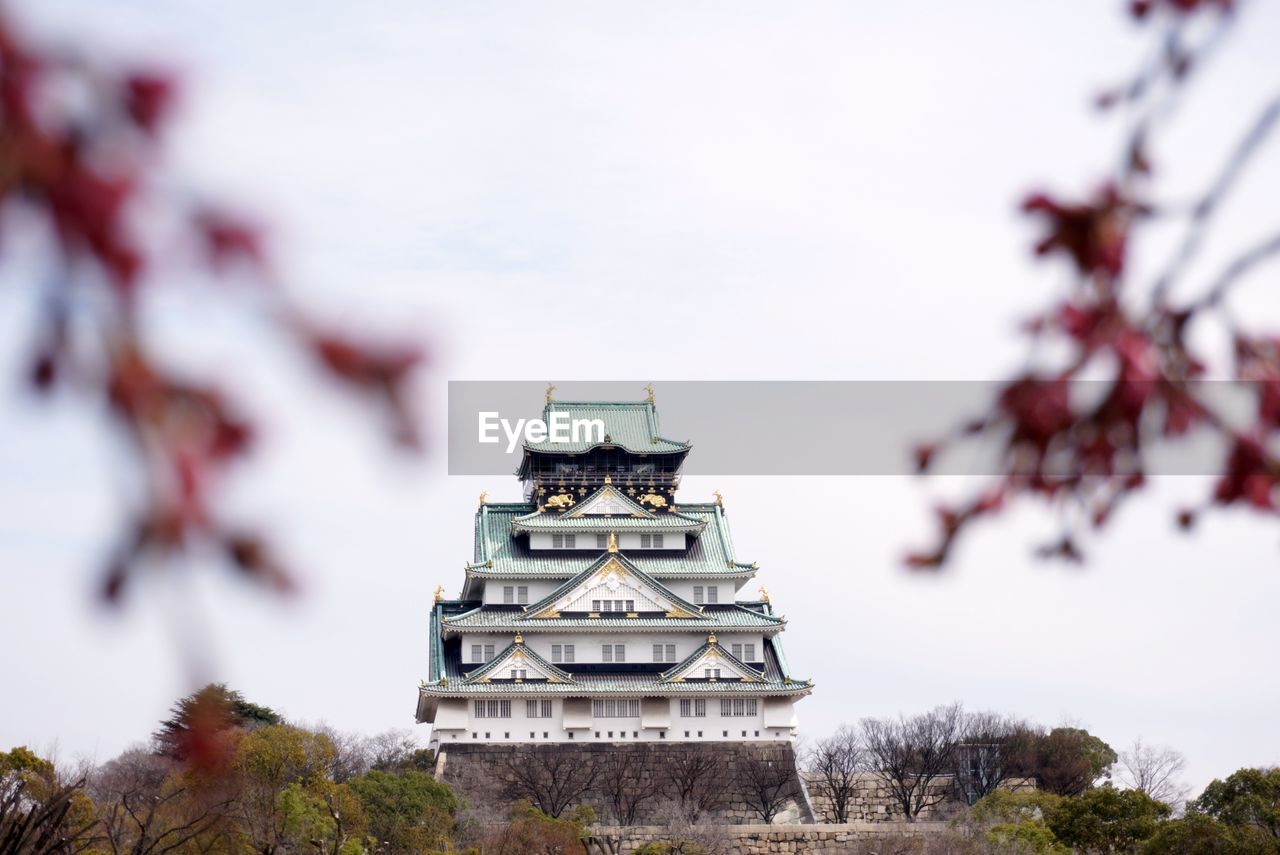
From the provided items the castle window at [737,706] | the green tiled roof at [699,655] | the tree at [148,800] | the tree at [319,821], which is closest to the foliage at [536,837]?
the tree at [319,821]

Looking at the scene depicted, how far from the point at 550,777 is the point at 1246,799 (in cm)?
2338

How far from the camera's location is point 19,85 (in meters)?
2.47

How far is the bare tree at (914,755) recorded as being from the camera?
218 feet

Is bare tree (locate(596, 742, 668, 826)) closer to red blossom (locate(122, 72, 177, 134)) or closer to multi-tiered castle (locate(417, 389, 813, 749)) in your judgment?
multi-tiered castle (locate(417, 389, 813, 749))

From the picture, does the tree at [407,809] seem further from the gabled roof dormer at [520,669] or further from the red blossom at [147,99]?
the red blossom at [147,99]

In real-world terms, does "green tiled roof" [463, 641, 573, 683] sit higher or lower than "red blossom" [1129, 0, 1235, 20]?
higher

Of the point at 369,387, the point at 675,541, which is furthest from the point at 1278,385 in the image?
the point at 675,541

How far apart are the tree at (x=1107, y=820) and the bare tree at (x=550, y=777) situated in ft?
60.2

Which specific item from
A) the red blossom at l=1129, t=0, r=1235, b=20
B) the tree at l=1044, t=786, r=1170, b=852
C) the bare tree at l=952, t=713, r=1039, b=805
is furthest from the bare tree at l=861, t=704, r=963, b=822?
the red blossom at l=1129, t=0, r=1235, b=20

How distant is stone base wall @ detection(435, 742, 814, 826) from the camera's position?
58.2 meters

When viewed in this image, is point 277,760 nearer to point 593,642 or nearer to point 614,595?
point 593,642

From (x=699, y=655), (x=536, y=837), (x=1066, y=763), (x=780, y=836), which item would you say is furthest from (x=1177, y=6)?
(x=1066, y=763)

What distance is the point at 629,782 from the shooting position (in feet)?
194

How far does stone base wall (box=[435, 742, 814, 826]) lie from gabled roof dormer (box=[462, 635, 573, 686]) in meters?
2.26
